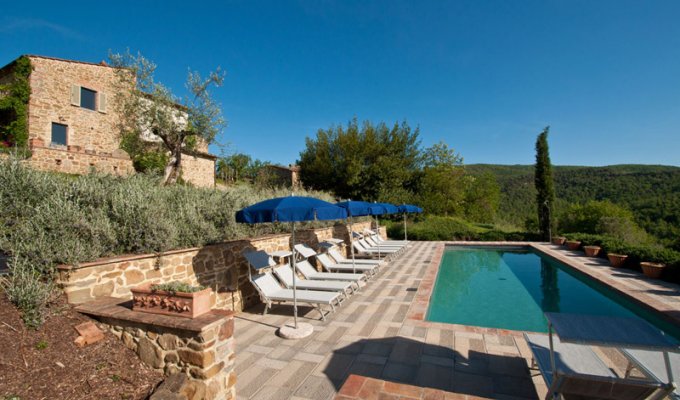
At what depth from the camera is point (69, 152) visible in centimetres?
1342

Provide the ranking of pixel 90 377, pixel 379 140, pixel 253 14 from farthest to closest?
pixel 379 140
pixel 253 14
pixel 90 377

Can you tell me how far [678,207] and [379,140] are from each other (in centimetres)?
2741

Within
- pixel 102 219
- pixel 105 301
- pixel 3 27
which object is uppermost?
pixel 3 27

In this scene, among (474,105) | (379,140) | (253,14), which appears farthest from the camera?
(379,140)

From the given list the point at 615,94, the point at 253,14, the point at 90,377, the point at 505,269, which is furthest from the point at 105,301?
the point at 615,94

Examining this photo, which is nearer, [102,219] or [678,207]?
[102,219]

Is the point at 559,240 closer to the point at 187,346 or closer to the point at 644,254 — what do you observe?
the point at 644,254

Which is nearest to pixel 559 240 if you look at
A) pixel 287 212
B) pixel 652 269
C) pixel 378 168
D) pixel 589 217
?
pixel 652 269

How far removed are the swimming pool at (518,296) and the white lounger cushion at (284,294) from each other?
2179mm

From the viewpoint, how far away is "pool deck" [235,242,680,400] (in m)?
2.97

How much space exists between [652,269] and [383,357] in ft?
28.0

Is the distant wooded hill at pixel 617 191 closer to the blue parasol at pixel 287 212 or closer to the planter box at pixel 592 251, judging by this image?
the planter box at pixel 592 251

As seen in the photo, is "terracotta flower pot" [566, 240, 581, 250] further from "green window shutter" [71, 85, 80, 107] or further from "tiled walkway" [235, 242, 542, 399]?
"green window shutter" [71, 85, 80, 107]

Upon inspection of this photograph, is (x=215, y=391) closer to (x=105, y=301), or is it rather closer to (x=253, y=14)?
(x=105, y=301)
